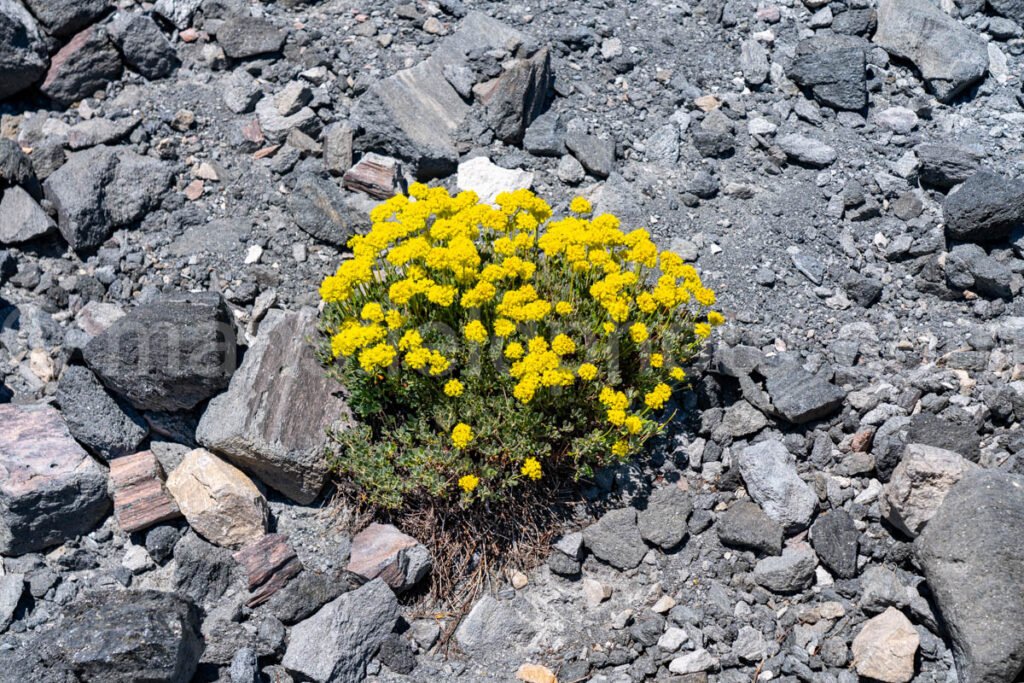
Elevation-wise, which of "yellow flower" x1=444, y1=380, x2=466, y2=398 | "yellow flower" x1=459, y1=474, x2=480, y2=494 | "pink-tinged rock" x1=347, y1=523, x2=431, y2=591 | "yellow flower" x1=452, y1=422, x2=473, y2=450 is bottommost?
"pink-tinged rock" x1=347, y1=523, x2=431, y2=591

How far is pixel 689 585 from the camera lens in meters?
5.76

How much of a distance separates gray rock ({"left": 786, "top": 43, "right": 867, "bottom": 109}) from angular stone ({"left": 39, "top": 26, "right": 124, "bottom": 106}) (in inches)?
222

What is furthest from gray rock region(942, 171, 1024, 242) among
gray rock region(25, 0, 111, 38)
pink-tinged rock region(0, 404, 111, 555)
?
gray rock region(25, 0, 111, 38)

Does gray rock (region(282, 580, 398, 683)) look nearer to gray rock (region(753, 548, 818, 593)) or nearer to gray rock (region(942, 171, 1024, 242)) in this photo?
gray rock (region(753, 548, 818, 593))

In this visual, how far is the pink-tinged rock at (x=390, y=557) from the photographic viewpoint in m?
5.70

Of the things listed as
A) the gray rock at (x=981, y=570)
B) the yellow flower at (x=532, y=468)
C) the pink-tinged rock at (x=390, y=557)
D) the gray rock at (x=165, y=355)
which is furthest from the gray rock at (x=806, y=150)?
the gray rock at (x=165, y=355)

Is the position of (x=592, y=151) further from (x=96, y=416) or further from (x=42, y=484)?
(x=42, y=484)

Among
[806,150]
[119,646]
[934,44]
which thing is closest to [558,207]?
[806,150]

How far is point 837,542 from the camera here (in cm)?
562

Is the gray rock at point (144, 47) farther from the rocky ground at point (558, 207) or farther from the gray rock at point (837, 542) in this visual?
the gray rock at point (837, 542)

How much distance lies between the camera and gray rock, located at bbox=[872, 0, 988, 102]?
7453mm

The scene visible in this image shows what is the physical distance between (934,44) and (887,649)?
497 centimetres

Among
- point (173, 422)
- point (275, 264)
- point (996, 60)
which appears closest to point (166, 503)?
point (173, 422)

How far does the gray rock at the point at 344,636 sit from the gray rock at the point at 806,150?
14.8ft
